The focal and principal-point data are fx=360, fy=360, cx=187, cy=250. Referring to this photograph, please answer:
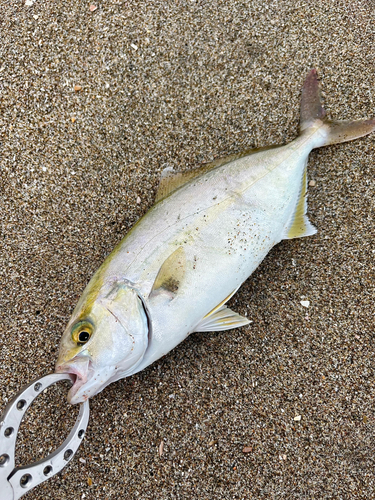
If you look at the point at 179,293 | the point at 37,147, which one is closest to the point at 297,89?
the point at 179,293

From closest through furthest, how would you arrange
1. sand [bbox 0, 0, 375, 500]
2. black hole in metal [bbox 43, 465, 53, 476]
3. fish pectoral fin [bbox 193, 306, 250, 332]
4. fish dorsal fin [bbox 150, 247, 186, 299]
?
black hole in metal [bbox 43, 465, 53, 476]
fish dorsal fin [bbox 150, 247, 186, 299]
fish pectoral fin [bbox 193, 306, 250, 332]
sand [bbox 0, 0, 375, 500]

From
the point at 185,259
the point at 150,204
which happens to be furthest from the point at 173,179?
the point at 185,259

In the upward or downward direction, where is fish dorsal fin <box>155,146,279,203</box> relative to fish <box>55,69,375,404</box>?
upward

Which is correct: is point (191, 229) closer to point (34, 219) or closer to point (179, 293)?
point (179, 293)

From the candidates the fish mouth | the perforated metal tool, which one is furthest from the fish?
the perforated metal tool

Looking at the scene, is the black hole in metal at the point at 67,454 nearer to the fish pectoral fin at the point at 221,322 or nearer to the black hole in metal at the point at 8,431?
the black hole in metal at the point at 8,431

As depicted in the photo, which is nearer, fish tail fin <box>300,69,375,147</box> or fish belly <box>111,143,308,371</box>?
fish belly <box>111,143,308,371</box>

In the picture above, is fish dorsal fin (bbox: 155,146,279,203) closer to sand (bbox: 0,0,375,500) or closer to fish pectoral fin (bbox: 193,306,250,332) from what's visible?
sand (bbox: 0,0,375,500)

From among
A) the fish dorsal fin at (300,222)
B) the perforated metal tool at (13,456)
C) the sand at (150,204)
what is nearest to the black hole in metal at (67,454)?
the perforated metal tool at (13,456)
